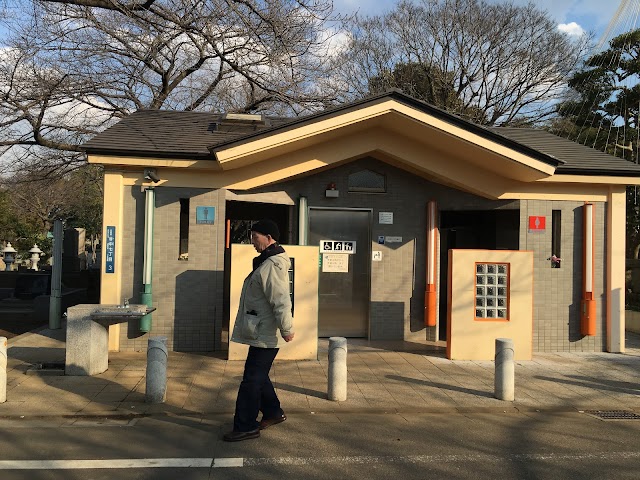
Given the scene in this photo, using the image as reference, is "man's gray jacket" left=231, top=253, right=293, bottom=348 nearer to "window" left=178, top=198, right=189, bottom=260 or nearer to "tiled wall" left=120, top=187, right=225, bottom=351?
"tiled wall" left=120, top=187, right=225, bottom=351

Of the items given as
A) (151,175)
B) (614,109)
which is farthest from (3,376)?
(614,109)

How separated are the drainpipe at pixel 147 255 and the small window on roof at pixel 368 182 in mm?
3575

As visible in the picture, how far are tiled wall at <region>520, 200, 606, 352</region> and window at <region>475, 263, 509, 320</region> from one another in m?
1.16

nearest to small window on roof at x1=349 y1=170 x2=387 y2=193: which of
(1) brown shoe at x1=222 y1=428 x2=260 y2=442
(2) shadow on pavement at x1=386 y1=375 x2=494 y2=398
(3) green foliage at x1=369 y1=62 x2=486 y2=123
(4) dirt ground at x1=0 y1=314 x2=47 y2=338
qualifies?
(2) shadow on pavement at x1=386 y1=375 x2=494 y2=398

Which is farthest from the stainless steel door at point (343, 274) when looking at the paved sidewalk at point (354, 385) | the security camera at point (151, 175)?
the security camera at point (151, 175)

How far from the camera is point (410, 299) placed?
1008 cm

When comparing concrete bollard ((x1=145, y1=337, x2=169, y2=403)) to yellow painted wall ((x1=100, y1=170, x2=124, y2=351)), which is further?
yellow painted wall ((x1=100, y1=170, x2=124, y2=351))

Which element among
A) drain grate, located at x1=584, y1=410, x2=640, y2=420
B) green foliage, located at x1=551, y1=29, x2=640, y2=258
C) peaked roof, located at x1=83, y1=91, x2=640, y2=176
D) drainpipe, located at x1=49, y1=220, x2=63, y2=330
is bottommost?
drain grate, located at x1=584, y1=410, x2=640, y2=420

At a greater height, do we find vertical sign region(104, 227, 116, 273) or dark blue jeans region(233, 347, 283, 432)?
vertical sign region(104, 227, 116, 273)

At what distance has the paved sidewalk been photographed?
20.3 feet

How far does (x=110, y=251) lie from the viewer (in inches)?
347

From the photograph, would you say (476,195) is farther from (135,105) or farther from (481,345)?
(135,105)

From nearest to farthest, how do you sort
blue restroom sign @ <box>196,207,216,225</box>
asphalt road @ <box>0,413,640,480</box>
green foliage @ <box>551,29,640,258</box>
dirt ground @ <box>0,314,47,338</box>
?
1. asphalt road @ <box>0,413,640,480</box>
2. blue restroom sign @ <box>196,207,216,225</box>
3. dirt ground @ <box>0,314,47,338</box>
4. green foliage @ <box>551,29,640,258</box>

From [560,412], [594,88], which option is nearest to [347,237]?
[560,412]
